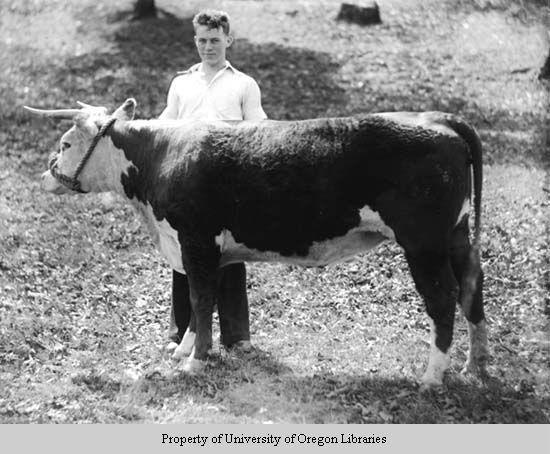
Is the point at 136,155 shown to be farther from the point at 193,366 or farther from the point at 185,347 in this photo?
the point at 193,366

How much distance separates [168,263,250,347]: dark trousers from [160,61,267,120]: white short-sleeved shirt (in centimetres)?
138

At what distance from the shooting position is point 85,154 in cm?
724

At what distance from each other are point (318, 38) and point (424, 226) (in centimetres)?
1060

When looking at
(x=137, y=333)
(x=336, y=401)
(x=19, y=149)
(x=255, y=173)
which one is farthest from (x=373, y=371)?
(x=19, y=149)

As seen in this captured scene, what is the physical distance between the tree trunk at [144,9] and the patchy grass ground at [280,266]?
7.7 inches

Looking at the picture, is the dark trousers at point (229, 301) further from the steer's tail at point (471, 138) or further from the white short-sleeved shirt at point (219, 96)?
the steer's tail at point (471, 138)

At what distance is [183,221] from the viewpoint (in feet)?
22.1

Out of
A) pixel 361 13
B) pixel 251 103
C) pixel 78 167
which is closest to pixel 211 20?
pixel 251 103

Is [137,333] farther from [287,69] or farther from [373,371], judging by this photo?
[287,69]

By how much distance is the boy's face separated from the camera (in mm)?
6945

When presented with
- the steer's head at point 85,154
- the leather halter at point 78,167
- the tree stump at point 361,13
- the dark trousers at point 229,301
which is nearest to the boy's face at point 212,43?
the steer's head at point 85,154

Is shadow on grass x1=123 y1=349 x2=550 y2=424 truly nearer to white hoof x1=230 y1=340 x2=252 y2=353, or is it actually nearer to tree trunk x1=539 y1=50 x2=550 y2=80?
white hoof x1=230 y1=340 x2=252 y2=353

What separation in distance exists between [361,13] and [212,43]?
397 inches

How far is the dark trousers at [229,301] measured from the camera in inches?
296
